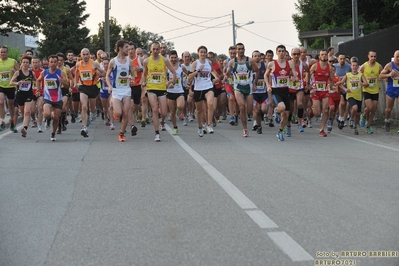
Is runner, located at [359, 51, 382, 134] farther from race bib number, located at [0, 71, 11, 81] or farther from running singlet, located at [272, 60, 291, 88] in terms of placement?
race bib number, located at [0, 71, 11, 81]

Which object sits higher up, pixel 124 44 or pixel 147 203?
pixel 124 44

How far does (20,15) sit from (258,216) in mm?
40123

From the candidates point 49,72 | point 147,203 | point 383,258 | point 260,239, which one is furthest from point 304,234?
point 49,72

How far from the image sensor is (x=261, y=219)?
6820 millimetres

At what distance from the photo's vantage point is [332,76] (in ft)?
57.5

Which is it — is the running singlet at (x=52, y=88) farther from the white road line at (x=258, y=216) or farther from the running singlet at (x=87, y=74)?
the white road line at (x=258, y=216)

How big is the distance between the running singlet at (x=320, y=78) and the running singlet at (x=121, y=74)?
4.40 meters

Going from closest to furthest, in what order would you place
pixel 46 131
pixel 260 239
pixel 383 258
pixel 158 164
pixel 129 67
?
1. pixel 383 258
2. pixel 260 239
3. pixel 158 164
4. pixel 129 67
5. pixel 46 131

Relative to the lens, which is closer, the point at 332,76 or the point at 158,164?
the point at 158,164

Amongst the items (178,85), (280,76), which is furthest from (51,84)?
(280,76)

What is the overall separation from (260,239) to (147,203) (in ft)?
6.78

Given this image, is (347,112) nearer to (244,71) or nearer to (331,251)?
(244,71)

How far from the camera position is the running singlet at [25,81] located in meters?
17.6

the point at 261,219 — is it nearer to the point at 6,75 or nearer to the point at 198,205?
the point at 198,205
